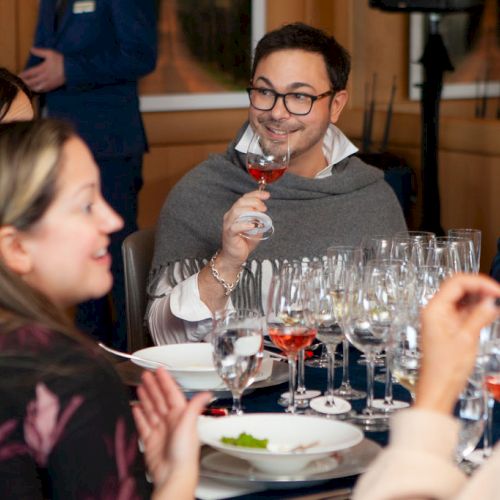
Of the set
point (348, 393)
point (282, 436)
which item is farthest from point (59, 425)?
point (348, 393)

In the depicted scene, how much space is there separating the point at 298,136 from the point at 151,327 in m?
0.71

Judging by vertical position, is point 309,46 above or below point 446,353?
above

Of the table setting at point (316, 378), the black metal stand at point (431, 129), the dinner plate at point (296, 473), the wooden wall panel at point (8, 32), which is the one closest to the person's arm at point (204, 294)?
the table setting at point (316, 378)

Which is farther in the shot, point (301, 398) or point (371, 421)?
point (301, 398)

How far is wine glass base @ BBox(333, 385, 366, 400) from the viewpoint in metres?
2.29

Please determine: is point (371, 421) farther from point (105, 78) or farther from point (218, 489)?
point (105, 78)

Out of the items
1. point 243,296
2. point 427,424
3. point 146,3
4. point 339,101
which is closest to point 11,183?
point 427,424

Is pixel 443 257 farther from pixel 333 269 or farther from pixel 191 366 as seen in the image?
pixel 191 366

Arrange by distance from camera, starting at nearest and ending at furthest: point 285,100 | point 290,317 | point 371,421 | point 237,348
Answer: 1. point 237,348
2. point 371,421
3. point 290,317
4. point 285,100

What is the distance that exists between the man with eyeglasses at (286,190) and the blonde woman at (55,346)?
1.30 metres

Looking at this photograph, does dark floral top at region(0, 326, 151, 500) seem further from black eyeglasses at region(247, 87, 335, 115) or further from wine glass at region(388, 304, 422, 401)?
black eyeglasses at region(247, 87, 335, 115)

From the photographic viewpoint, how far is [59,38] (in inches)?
189

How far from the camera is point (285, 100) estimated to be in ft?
10.7

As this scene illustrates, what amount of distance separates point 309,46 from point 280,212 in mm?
486
